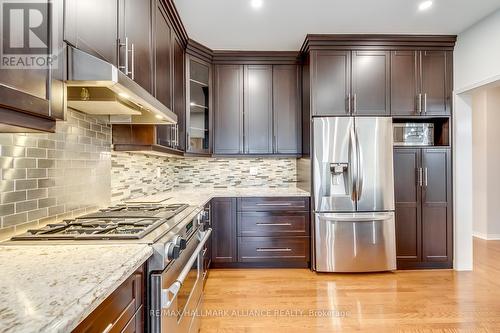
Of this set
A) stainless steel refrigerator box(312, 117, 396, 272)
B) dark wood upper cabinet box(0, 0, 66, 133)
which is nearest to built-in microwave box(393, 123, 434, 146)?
stainless steel refrigerator box(312, 117, 396, 272)

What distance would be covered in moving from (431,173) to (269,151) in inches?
71.8

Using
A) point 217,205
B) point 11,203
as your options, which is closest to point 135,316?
point 11,203

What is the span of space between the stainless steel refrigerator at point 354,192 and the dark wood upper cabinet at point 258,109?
69 cm

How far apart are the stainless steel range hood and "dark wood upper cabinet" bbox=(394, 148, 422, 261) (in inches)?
98.0

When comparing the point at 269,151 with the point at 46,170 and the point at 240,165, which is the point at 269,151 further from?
the point at 46,170

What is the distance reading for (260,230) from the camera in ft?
10.5

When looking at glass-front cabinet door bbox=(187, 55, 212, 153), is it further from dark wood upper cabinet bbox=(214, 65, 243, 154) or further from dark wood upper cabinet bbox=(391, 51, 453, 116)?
dark wood upper cabinet bbox=(391, 51, 453, 116)

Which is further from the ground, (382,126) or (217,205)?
(382,126)

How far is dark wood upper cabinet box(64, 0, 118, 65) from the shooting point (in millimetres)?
1074

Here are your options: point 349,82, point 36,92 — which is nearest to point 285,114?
point 349,82

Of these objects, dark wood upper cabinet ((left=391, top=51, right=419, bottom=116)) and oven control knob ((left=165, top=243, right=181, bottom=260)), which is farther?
dark wood upper cabinet ((left=391, top=51, right=419, bottom=116))

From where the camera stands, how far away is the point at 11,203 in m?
1.21

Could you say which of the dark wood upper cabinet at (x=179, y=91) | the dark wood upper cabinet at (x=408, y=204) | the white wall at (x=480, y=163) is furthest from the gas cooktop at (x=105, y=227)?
the white wall at (x=480, y=163)

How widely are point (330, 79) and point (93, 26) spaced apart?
8.15 feet
